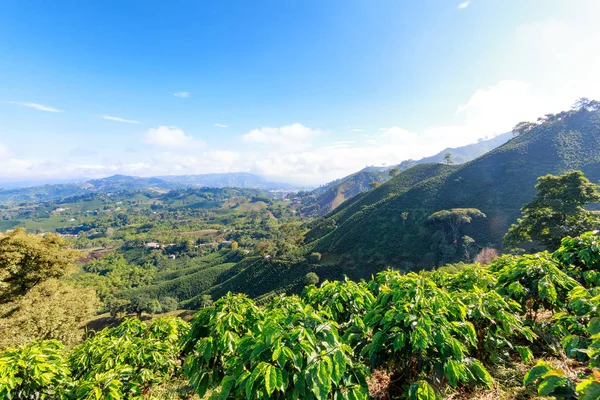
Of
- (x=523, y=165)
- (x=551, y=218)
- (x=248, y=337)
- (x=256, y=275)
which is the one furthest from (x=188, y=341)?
(x=523, y=165)

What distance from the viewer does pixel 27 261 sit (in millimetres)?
18891

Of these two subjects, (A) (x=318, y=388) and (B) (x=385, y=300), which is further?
(B) (x=385, y=300)

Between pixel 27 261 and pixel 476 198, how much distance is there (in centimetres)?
6793

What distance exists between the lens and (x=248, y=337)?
326 cm

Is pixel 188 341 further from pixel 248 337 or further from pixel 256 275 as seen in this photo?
pixel 256 275

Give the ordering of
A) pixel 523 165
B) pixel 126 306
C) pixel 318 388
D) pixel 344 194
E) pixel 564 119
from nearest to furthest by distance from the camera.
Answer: pixel 318 388 → pixel 126 306 → pixel 523 165 → pixel 564 119 → pixel 344 194

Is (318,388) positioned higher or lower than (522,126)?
lower

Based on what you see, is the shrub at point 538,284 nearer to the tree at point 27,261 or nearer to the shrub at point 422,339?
the shrub at point 422,339

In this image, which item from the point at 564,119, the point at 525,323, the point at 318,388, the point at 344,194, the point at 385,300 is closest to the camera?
the point at 318,388

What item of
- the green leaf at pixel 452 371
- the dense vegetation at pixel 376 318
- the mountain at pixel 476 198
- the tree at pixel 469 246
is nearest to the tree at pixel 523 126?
the mountain at pixel 476 198

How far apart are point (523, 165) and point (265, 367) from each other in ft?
245

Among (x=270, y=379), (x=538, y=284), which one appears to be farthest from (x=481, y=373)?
(x=270, y=379)

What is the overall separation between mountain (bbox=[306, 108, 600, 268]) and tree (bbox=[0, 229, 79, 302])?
139 feet

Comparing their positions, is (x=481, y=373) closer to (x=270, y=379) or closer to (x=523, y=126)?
(x=270, y=379)
